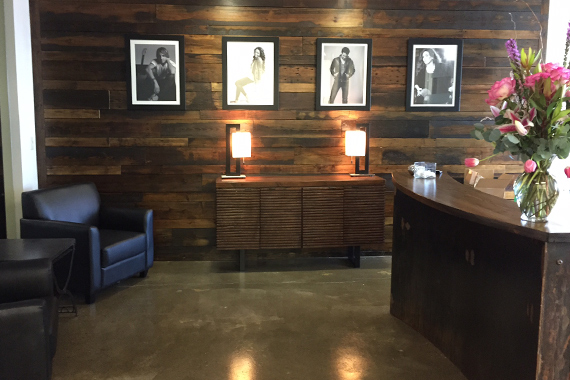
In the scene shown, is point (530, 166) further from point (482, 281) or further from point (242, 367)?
point (242, 367)

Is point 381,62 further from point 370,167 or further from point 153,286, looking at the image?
point 153,286

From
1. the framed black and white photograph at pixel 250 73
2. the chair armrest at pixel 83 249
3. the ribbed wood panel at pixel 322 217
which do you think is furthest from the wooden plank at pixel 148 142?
the ribbed wood panel at pixel 322 217

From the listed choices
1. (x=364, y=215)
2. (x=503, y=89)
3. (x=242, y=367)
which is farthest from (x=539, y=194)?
(x=364, y=215)

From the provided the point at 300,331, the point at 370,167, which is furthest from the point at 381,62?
the point at 300,331

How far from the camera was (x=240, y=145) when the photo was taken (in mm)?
4844

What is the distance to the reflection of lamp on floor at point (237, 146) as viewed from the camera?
4840mm

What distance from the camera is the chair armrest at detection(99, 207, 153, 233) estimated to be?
4.57 metres

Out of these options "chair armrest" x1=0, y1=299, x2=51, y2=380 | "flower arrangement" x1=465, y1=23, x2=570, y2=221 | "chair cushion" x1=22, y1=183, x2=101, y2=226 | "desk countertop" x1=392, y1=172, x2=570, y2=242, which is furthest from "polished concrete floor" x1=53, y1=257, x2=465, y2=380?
"flower arrangement" x1=465, y1=23, x2=570, y2=221

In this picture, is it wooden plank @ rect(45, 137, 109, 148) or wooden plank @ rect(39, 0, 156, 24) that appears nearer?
wooden plank @ rect(39, 0, 156, 24)

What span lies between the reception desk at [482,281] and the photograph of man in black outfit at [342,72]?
5.77 ft

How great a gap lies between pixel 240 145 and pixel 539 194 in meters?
3.06

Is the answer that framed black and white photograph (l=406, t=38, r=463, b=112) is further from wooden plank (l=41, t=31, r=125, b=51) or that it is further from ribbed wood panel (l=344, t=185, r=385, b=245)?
wooden plank (l=41, t=31, r=125, b=51)

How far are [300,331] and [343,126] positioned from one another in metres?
2.42

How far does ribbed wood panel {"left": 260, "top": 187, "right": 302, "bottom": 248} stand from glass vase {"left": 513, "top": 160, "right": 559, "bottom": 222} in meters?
2.71
